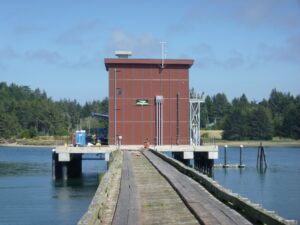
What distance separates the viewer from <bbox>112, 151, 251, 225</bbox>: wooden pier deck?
14.8 metres

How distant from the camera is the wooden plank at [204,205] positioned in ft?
46.8

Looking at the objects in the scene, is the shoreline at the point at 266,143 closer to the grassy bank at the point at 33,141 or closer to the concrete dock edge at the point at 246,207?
the grassy bank at the point at 33,141

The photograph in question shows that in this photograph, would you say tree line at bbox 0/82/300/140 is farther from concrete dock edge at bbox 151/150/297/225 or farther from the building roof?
concrete dock edge at bbox 151/150/297/225

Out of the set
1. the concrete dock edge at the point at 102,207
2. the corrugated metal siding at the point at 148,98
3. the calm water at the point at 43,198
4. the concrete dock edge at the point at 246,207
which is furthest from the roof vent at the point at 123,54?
the concrete dock edge at the point at 102,207

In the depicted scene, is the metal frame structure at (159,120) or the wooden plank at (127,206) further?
the metal frame structure at (159,120)

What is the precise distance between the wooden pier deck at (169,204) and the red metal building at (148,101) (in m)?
30.5

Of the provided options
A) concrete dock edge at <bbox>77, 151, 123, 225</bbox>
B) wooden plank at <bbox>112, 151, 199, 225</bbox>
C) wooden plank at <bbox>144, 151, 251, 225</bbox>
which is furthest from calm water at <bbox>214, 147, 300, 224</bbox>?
concrete dock edge at <bbox>77, 151, 123, 225</bbox>

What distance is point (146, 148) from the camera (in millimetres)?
51500

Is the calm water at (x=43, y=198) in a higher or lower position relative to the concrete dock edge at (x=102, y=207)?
lower

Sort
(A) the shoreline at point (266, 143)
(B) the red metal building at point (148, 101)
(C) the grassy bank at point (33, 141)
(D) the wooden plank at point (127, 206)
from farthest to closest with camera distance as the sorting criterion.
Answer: (C) the grassy bank at point (33, 141), (A) the shoreline at point (266, 143), (B) the red metal building at point (148, 101), (D) the wooden plank at point (127, 206)

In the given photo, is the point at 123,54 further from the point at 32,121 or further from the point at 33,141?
the point at 32,121

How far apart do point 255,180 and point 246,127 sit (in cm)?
11091

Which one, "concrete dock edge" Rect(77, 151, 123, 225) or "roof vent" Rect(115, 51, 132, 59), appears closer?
"concrete dock edge" Rect(77, 151, 123, 225)

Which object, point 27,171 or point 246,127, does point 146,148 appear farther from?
point 246,127
